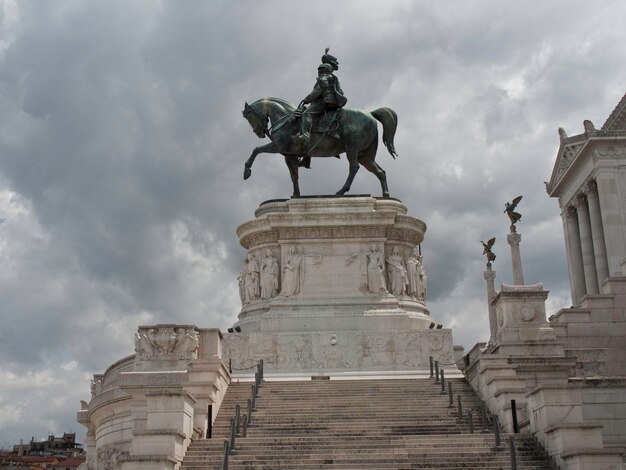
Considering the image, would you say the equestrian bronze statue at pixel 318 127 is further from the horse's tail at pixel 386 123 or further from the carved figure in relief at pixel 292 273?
the carved figure in relief at pixel 292 273

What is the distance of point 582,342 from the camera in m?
34.9

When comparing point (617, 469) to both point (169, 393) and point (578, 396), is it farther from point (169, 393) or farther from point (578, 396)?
point (169, 393)

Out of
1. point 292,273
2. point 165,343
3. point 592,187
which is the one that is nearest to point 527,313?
point 292,273

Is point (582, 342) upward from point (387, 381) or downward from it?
upward

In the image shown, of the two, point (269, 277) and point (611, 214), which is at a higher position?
point (611, 214)

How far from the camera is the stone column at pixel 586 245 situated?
66625 millimetres

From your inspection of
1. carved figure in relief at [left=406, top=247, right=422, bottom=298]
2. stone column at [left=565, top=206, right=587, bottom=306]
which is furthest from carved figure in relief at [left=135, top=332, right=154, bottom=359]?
stone column at [left=565, top=206, right=587, bottom=306]

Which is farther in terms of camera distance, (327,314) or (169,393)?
(327,314)

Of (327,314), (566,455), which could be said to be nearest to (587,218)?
(327,314)

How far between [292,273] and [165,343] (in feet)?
28.2

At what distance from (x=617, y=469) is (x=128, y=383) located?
14.5 metres

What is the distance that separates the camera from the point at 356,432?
22953mm

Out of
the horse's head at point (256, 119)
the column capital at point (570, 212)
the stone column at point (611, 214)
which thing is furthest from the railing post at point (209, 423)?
the column capital at point (570, 212)

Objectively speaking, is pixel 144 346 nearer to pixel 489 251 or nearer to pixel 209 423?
pixel 209 423
